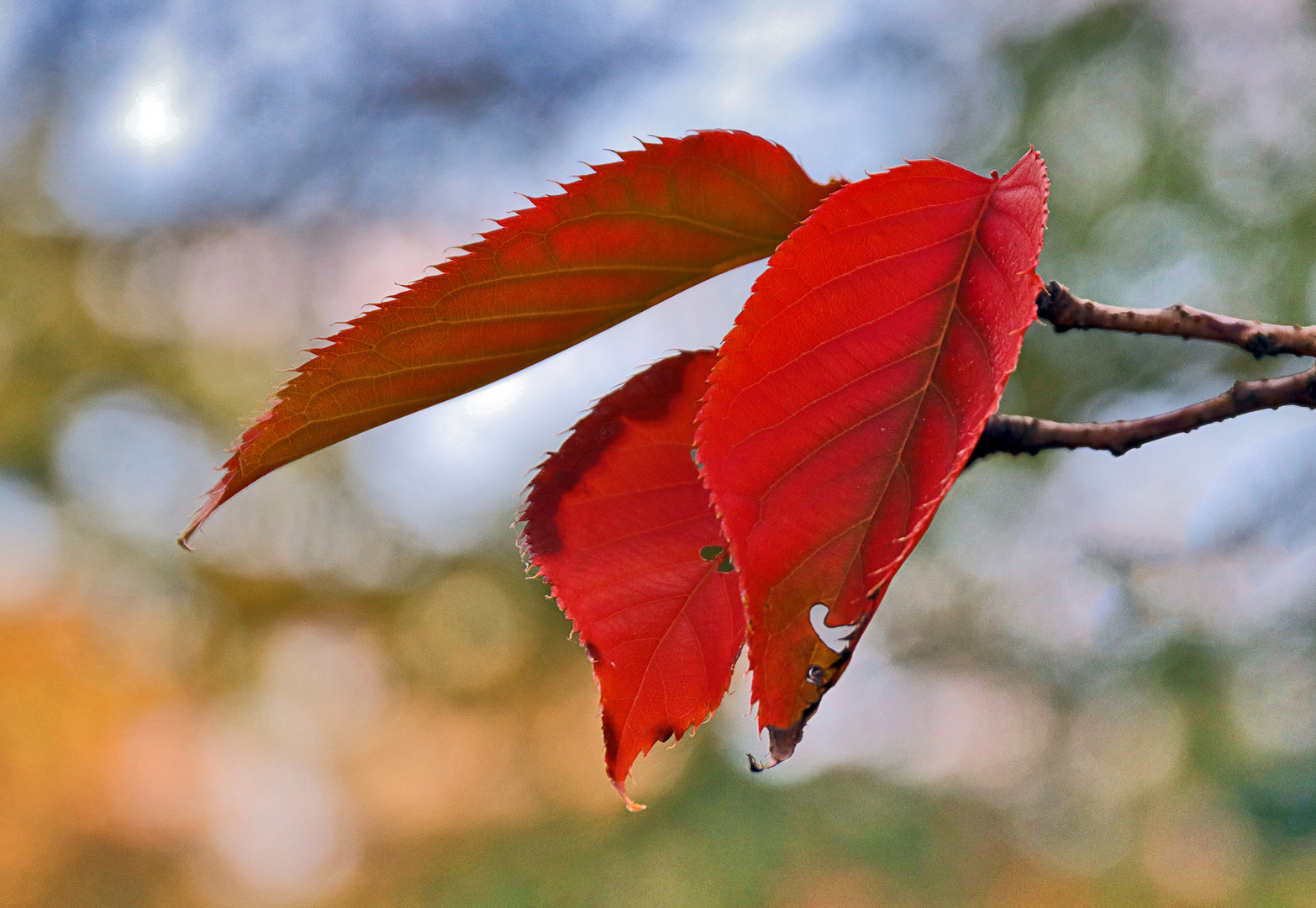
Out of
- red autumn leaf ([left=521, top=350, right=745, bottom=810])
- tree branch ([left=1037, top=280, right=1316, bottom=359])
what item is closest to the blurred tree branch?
tree branch ([left=1037, top=280, right=1316, bottom=359])

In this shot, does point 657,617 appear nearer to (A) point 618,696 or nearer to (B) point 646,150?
(A) point 618,696

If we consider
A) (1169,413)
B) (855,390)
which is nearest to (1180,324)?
(1169,413)

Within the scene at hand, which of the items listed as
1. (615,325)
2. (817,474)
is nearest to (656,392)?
(615,325)

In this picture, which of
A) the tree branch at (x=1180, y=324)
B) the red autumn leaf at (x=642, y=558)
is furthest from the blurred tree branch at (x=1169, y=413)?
the red autumn leaf at (x=642, y=558)

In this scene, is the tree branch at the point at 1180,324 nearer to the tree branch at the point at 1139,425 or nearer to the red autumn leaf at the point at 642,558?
the tree branch at the point at 1139,425

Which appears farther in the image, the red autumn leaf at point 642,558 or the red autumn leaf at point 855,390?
the red autumn leaf at point 642,558

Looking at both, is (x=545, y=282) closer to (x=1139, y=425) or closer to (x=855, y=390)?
(x=855, y=390)

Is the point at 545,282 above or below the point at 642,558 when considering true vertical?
above
